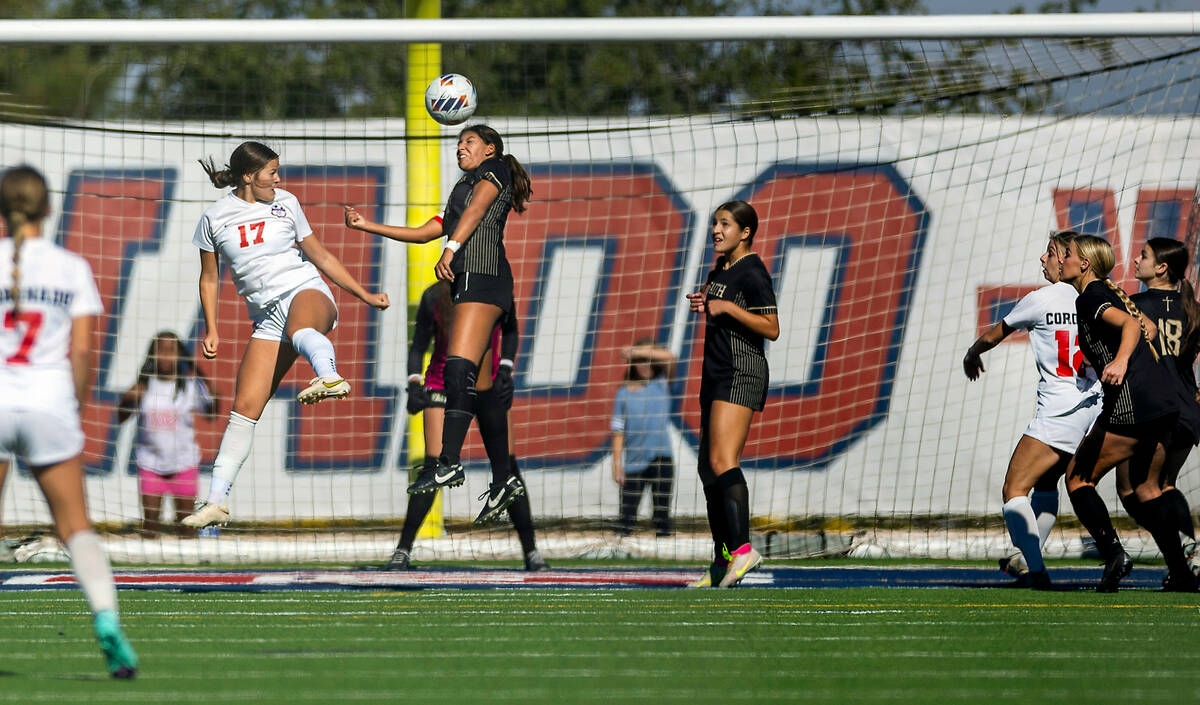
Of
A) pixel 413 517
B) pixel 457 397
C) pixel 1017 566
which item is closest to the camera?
pixel 457 397

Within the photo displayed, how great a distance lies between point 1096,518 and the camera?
7.91 meters

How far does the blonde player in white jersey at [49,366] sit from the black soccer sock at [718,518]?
3.70 metres

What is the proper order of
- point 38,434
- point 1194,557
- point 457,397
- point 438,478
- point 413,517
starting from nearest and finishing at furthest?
point 38,434
point 438,478
point 457,397
point 1194,557
point 413,517

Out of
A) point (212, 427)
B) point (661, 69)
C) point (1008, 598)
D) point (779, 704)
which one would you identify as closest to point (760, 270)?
point (1008, 598)

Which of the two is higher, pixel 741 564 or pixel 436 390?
pixel 436 390

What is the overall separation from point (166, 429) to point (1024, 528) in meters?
6.83

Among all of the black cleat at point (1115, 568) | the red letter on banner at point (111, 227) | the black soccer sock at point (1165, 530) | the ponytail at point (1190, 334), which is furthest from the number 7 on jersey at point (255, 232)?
the ponytail at point (1190, 334)

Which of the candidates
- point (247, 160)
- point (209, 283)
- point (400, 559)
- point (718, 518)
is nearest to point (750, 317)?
point (718, 518)

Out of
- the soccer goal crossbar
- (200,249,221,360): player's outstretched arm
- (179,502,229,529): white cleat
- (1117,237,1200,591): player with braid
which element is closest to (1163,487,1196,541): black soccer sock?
(1117,237,1200,591): player with braid

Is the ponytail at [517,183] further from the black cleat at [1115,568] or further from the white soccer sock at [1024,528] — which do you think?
the black cleat at [1115,568]

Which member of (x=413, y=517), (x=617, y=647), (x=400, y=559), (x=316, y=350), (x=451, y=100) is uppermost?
(x=451, y=100)

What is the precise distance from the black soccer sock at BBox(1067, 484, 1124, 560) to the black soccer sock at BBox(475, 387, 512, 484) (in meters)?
3.28

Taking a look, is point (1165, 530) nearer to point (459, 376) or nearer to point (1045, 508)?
point (1045, 508)

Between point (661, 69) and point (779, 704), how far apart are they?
17.7 meters
